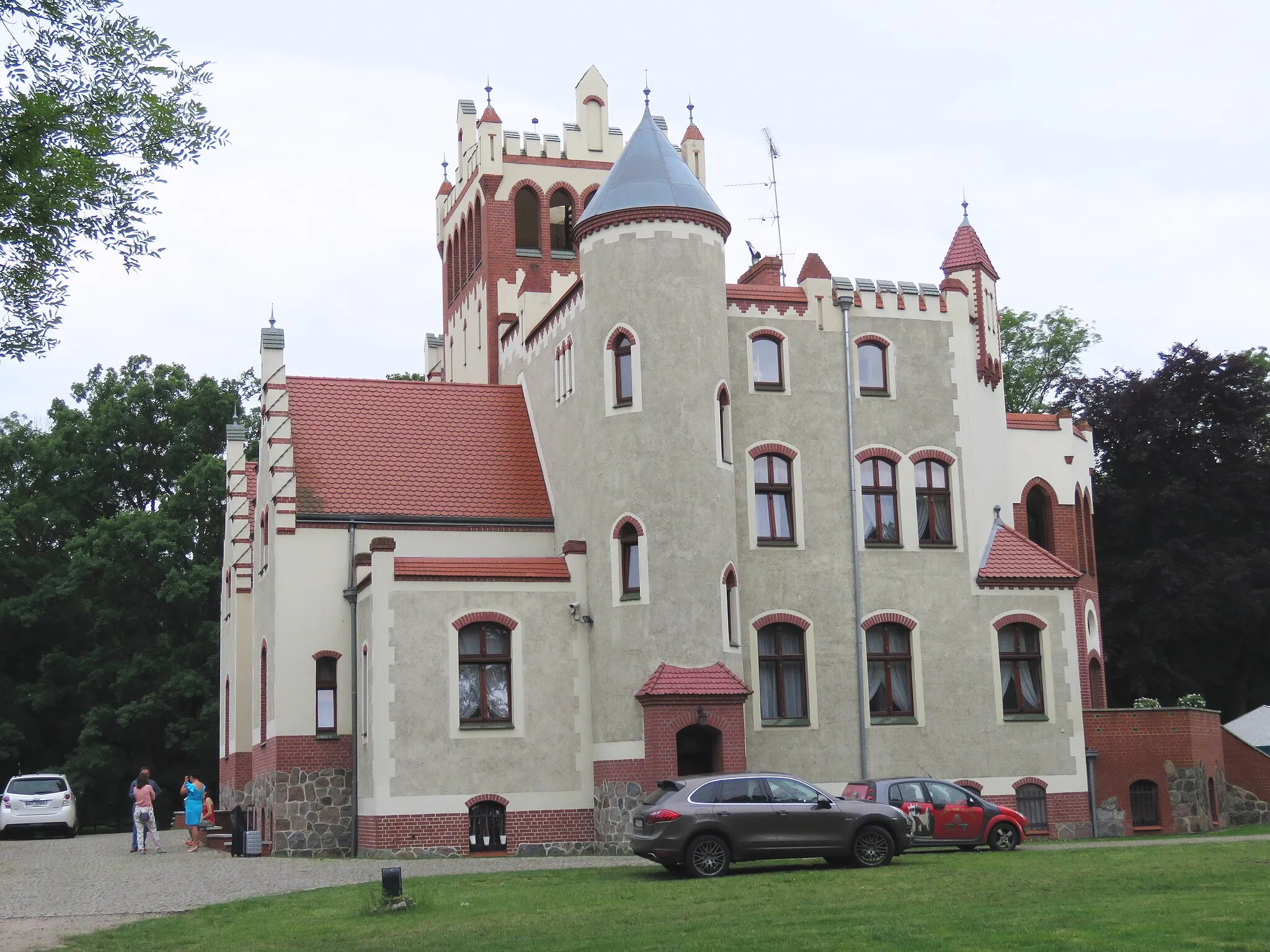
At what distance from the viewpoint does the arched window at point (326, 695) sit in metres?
33.1

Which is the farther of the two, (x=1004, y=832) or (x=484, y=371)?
(x=484, y=371)

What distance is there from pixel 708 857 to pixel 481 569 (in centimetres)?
1068

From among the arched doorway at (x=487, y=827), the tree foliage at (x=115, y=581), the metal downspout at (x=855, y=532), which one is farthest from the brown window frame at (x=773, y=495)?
the tree foliage at (x=115, y=581)

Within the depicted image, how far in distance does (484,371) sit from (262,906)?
24382mm

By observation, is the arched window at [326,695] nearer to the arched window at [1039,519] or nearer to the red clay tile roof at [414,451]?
the red clay tile roof at [414,451]

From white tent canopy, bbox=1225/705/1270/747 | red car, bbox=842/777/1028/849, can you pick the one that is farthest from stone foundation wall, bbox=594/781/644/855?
white tent canopy, bbox=1225/705/1270/747

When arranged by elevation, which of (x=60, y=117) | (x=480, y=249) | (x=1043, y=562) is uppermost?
(x=480, y=249)

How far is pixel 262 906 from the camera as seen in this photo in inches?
797

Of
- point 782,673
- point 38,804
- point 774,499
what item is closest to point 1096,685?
point 782,673

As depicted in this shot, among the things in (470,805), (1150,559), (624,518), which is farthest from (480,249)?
(1150,559)

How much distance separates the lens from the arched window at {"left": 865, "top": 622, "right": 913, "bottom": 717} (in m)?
33.6

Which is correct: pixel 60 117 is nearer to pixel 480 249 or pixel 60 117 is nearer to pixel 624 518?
pixel 624 518

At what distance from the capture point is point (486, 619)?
31422 mm

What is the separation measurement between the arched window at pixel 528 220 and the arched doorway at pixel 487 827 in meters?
18.8
